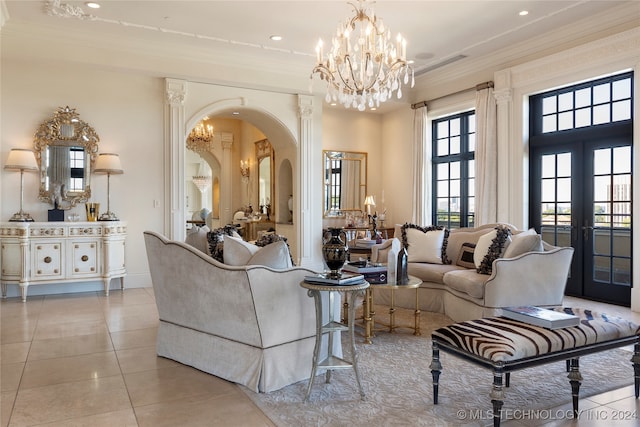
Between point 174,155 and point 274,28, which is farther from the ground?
point 274,28

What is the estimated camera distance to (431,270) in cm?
524

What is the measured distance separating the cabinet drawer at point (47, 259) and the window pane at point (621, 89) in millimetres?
7296

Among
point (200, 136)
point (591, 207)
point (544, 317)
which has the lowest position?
point (544, 317)

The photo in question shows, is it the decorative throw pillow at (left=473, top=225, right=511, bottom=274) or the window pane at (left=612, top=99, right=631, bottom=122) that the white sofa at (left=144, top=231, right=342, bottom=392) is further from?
the window pane at (left=612, top=99, right=631, bottom=122)

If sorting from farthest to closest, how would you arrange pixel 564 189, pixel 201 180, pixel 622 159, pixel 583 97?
pixel 201 180
pixel 564 189
pixel 583 97
pixel 622 159

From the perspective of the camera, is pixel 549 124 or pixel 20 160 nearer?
pixel 20 160

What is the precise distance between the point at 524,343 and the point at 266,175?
8522mm

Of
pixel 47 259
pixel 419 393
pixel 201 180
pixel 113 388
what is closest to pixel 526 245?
pixel 419 393

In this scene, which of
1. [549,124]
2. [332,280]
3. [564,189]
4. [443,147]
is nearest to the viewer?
[332,280]

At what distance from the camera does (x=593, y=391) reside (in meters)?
2.96

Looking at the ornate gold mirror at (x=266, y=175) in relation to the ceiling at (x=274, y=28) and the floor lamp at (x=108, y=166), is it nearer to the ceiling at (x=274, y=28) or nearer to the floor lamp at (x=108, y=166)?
the ceiling at (x=274, y=28)

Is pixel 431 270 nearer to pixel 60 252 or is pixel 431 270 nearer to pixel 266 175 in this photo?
pixel 60 252

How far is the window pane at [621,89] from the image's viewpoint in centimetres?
554

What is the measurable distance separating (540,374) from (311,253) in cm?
529
